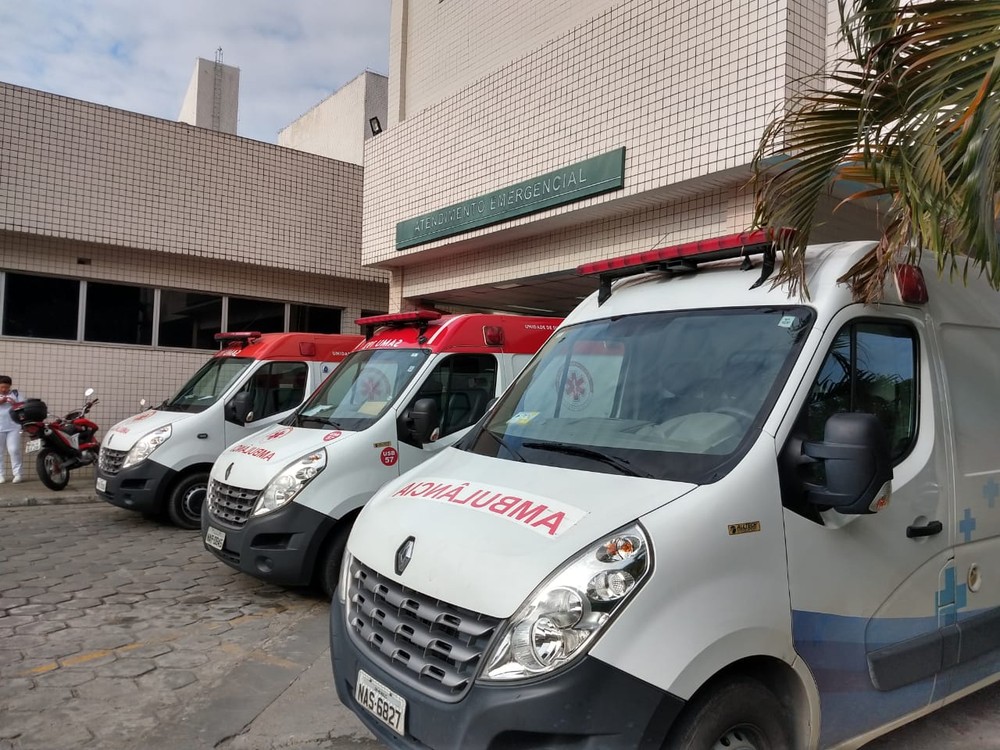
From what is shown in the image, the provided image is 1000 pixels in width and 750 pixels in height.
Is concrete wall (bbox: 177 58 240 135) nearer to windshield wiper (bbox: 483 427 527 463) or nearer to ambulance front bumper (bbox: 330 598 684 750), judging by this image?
windshield wiper (bbox: 483 427 527 463)

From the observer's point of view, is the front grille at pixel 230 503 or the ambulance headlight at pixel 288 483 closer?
the ambulance headlight at pixel 288 483

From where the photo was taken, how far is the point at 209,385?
28.7 feet

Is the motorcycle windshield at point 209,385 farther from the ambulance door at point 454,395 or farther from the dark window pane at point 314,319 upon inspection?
the dark window pane at point 314,319

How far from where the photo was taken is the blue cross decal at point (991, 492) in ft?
10.9

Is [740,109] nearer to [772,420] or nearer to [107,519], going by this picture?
[772,420]

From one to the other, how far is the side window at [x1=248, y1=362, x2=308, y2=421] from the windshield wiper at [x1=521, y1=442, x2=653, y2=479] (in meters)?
5.94

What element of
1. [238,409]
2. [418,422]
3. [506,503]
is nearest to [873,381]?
[506,503]

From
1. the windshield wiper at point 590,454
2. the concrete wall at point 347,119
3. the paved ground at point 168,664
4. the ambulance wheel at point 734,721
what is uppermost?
the concrete wall at point 347,119

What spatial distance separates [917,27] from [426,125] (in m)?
8.47

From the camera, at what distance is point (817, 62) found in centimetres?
726

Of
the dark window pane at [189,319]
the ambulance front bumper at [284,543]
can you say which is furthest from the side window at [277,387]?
the dark window pane at [189,319]

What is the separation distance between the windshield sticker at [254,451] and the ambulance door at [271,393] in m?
2.35

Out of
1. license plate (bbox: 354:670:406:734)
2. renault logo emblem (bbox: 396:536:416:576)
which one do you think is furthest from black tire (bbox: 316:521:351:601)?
renault logo emblem (bbox: 396:536:416:576)

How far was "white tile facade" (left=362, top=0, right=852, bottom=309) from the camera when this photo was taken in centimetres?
725
